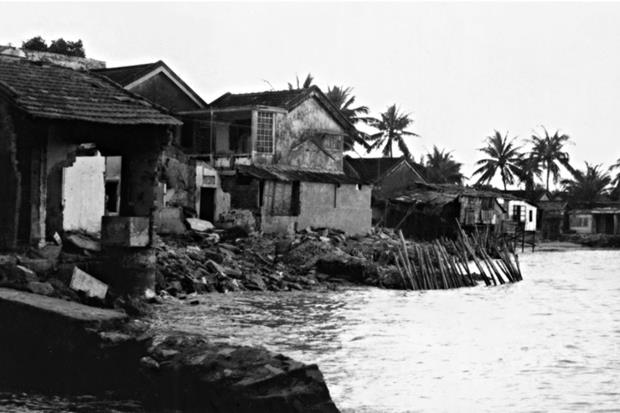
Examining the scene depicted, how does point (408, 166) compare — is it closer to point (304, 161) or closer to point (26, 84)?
point (304, 161)

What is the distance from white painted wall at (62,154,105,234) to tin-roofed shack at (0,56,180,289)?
5.61 meters

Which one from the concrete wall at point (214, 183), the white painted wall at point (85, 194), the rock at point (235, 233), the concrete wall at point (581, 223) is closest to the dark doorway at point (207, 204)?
the concrete wall at point (214, 183)

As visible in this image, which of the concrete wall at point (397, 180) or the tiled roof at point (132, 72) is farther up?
the tiled roof at point (132, 72)

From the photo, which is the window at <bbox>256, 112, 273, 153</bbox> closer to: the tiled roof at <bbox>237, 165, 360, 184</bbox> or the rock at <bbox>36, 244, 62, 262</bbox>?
the tiled roof at <bbox>237, 165, 360, 184</bbox>

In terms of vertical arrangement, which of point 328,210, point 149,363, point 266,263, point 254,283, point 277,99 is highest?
point 277,99

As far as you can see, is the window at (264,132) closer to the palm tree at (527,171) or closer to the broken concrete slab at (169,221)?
the broken concrete slab at (169,221)

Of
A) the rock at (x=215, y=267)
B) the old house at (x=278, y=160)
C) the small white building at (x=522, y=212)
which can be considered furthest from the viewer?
the small white building at (x=522, y=212)

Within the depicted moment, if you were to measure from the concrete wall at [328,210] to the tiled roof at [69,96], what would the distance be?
18.9 m

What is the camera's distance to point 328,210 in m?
42.9

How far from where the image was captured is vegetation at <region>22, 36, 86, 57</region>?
50469 millimetres

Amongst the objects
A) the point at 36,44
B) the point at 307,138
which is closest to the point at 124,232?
the point at 307,138

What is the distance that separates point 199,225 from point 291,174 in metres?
7.87

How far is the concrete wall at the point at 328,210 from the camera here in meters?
39.4

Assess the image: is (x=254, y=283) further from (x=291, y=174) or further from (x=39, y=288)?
(x=291, y=174)
